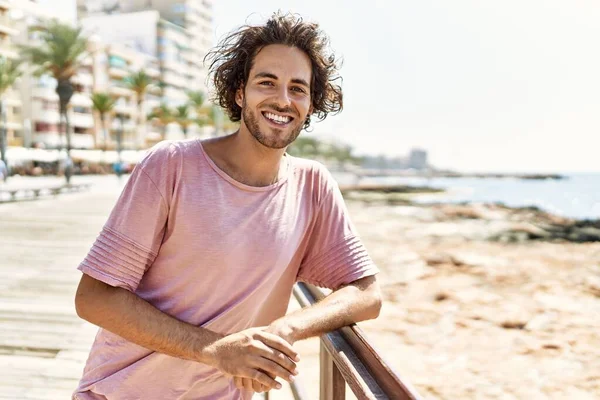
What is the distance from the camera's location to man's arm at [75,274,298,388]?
131cm

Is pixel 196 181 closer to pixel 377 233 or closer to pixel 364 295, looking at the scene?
pixel 364 295

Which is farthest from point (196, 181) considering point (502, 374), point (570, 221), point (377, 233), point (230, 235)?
point (570, 221)

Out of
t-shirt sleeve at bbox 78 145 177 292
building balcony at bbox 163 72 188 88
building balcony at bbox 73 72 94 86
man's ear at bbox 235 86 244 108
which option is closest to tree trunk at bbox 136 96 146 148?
building balcony at bbox 73 72 94 86

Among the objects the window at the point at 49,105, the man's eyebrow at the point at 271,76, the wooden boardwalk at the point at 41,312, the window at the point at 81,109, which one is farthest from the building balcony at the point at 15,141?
the man's eyebrow at the point at 271,76

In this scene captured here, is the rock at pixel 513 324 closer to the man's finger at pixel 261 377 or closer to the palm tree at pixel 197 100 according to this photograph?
the man's finger at pixel 261 377

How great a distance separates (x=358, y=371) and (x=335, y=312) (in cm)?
25

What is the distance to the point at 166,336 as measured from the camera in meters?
1.32

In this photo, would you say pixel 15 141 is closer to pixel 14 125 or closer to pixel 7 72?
pixel 14 125

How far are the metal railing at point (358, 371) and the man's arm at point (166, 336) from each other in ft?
0.56

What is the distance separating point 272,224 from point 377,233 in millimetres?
19067

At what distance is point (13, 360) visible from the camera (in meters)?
3.69

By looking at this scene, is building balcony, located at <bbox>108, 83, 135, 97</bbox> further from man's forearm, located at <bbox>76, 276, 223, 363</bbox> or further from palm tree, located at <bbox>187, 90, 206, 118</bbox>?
man's forearm, located at <bbox>76, 276, 223, 363</bbox>

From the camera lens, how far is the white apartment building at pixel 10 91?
4644 centimetres

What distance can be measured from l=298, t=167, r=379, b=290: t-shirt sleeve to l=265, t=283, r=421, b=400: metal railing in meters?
0.16
